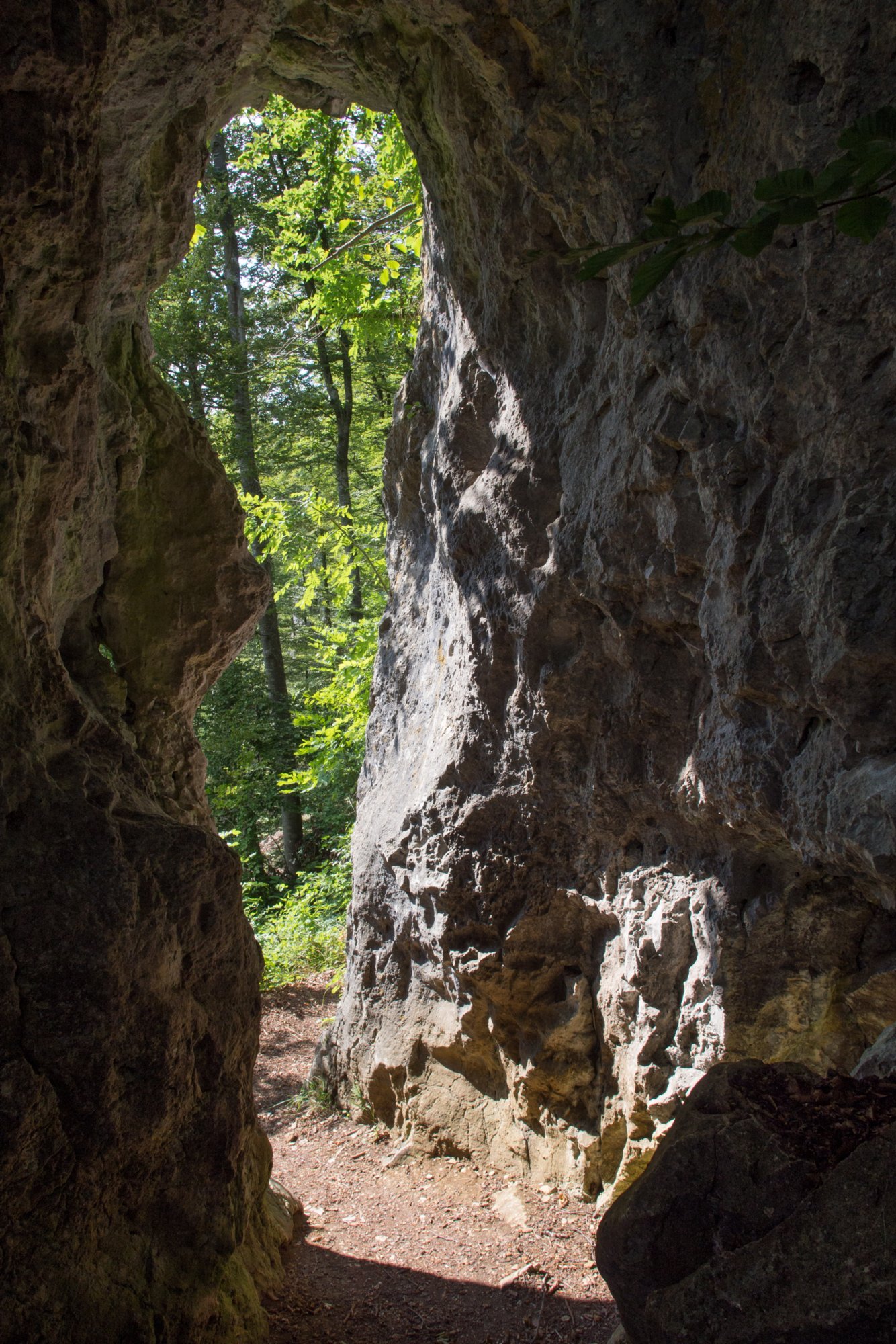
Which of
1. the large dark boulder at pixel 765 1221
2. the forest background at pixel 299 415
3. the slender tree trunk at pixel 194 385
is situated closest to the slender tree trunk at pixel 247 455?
the forest background at pixel 299 415

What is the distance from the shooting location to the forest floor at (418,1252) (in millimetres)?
4289

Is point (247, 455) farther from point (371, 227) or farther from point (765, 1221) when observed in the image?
point (765, 1221)

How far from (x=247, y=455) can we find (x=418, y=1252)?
12.2 meters

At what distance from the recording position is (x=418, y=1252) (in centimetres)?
509

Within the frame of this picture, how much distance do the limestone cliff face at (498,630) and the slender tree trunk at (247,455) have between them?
823cm

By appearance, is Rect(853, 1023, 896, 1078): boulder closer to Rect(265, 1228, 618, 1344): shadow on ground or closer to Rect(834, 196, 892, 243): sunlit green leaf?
Rect(265, 1228, 618, 1344): shadow on ground

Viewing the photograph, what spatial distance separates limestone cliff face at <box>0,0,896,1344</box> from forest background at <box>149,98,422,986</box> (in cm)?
366

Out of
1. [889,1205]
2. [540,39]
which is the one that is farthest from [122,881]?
[540,39]

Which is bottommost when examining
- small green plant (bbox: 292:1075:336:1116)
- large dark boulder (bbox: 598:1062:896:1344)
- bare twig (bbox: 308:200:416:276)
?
small green plant (bbox: 292:1075:336:1116)

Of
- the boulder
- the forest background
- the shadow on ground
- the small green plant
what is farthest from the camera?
the forest background

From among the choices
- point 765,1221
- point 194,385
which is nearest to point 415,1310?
point 765,1221

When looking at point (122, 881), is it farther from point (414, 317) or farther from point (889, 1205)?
point (414, 317)

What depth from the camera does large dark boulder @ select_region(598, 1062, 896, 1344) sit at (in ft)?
7.47

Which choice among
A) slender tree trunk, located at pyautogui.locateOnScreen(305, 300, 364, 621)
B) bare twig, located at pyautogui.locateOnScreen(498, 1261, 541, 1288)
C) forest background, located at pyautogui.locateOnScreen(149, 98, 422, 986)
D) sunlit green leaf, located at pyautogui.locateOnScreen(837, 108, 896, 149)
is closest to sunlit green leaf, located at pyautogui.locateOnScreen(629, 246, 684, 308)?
sunlit green leaf, located at pyautogui.locateOnScreen(837, 108, 896, 149)
